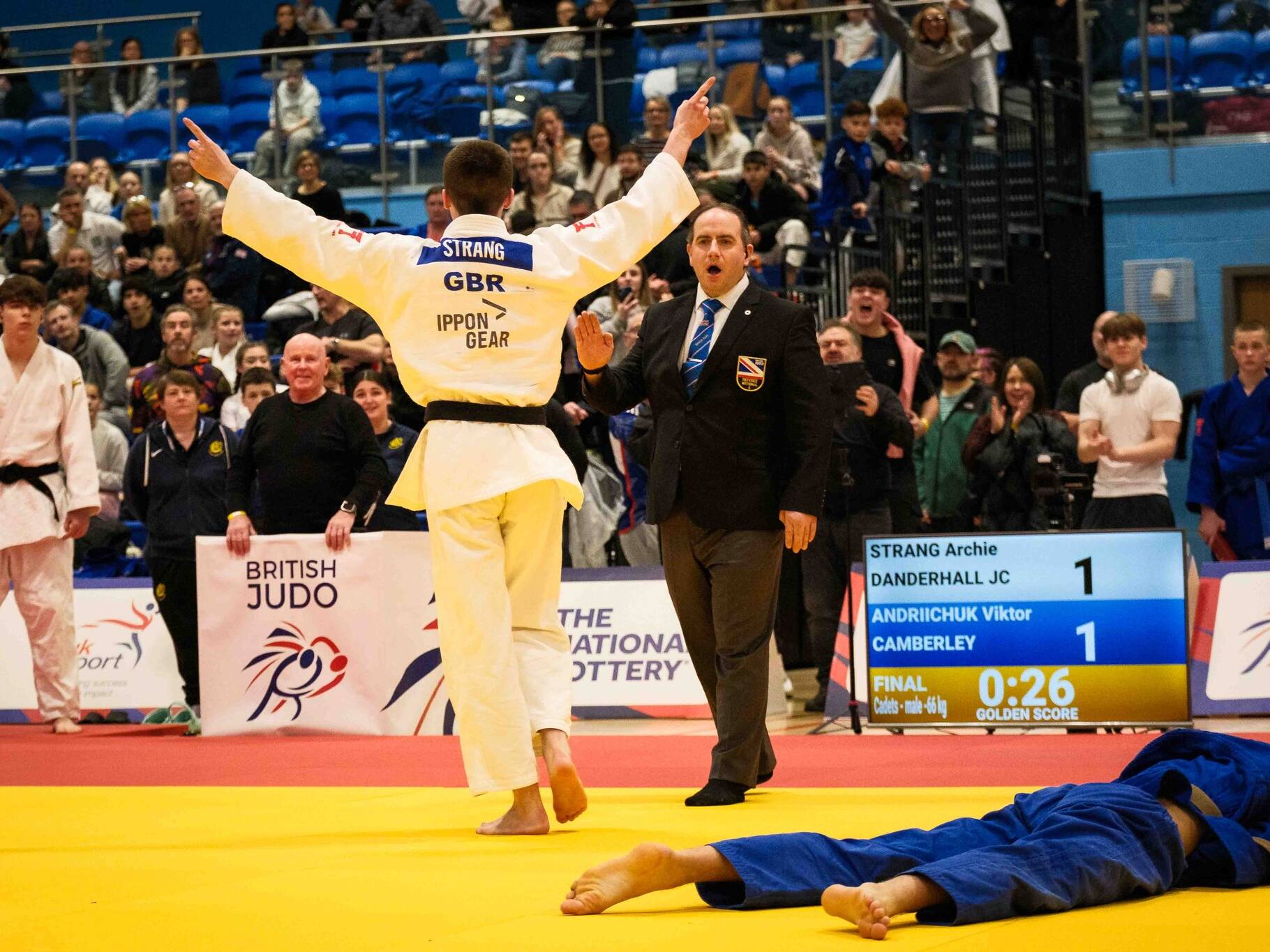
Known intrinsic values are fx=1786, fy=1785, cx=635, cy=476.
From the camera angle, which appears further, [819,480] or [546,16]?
[546,16]

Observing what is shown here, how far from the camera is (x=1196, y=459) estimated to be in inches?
365

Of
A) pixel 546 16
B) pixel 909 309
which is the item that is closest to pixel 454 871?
pixel 909 309

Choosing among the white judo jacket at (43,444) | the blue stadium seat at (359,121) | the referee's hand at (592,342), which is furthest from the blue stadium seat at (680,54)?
the referee's hand at (592,342)

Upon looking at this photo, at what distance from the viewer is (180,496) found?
9141 millimetres

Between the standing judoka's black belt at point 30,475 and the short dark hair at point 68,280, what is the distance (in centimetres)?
478

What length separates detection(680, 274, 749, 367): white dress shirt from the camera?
5.70 m

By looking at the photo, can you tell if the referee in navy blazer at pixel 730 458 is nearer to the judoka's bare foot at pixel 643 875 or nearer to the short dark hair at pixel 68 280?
the judoka's bare foot at pixel 643 875

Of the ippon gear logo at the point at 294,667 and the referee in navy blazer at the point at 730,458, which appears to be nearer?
the referee in navy blazer at the point at 730,458

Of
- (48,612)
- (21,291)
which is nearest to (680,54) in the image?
(21,291)

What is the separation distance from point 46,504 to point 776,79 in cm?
673

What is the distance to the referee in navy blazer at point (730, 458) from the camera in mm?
5469

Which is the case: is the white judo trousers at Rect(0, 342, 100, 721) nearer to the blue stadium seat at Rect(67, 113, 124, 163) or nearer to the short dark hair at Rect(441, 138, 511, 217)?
the short dark hair at Rect(441, 138, 511, 217)

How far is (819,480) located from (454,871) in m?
1.88

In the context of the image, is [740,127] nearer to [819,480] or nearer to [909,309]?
[909,309]
